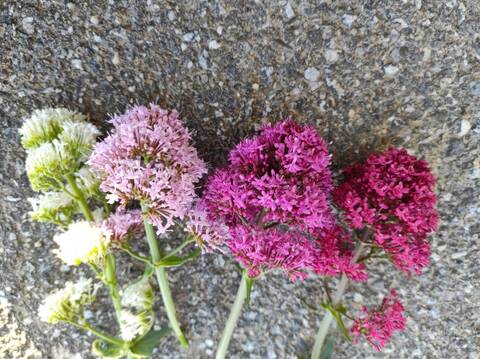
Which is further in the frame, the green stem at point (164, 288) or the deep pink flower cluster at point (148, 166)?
the green stem at point (164, 288)

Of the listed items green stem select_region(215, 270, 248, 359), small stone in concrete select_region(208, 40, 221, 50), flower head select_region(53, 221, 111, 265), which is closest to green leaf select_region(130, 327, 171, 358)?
green stem select_region(215, 270, 248, 359)

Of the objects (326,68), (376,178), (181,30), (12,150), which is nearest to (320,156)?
(376,178)

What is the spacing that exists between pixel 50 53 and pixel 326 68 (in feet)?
1.84

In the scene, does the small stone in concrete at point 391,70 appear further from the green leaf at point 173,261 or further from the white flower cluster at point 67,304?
the white flower cluster at point 67,304

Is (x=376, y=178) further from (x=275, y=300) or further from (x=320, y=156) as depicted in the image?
(x=275, y=300)

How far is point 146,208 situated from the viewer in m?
0.87

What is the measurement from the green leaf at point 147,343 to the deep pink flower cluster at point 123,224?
0.26m

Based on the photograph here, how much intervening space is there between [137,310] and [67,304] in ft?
0.55

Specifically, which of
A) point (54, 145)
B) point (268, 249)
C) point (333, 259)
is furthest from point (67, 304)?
point (333, 259)

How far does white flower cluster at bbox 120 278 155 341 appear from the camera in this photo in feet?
3.44

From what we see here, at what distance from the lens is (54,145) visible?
0.91m

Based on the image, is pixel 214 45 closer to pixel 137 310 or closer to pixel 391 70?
pixel 391 70

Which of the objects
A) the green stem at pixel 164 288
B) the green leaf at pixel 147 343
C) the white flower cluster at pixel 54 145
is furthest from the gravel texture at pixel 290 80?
the green leaf at pixel 147 343

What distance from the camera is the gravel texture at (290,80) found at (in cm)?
98
